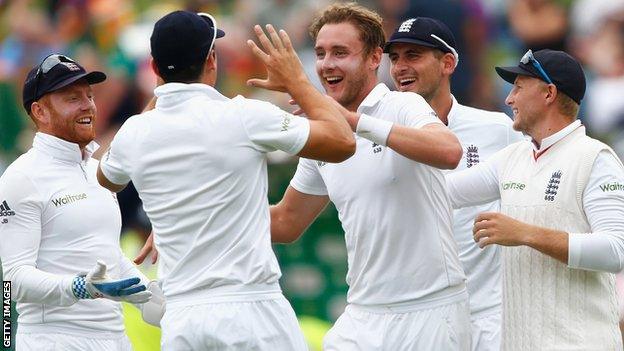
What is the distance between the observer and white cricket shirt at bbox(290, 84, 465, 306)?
19.3 feet

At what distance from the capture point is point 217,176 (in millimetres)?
5164

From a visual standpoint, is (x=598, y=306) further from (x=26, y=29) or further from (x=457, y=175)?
(x=26, y=29)

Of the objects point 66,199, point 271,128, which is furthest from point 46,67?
point 271,128

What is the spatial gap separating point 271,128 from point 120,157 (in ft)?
2.49

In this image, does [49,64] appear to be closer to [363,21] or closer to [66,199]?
[66,199]

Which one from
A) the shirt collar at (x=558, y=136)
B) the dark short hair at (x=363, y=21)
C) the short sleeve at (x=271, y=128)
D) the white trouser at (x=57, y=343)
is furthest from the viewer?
the white trouser at (x=57, y=343)

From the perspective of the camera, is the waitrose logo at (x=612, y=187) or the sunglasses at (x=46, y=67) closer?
the waitrose logo at (x=612, y=187)

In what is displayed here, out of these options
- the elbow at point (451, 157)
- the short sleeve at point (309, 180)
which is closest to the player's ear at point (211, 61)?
the elbow at point (451, 157)

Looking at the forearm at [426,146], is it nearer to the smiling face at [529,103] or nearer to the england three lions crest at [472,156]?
the smiling face at [529,103]

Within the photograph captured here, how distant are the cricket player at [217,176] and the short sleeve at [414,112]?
0.59m

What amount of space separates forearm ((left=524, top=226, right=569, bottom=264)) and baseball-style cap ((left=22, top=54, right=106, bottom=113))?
8.18 ft

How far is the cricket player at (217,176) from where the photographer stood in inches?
202

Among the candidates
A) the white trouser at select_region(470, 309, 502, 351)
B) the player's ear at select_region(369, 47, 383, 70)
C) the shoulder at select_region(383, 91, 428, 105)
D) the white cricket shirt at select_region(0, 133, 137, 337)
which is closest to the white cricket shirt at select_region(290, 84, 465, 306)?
the shoulder at select_region(383, 91, 428, 105)

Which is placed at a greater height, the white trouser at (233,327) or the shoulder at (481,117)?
the shoulder at (481,117)
